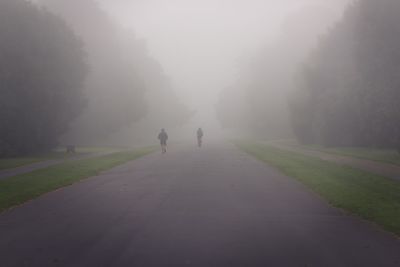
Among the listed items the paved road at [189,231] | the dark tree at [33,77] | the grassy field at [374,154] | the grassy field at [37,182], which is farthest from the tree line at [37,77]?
the grassy field at [374,154]

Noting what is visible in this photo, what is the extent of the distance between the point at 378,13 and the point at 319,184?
13909 mm

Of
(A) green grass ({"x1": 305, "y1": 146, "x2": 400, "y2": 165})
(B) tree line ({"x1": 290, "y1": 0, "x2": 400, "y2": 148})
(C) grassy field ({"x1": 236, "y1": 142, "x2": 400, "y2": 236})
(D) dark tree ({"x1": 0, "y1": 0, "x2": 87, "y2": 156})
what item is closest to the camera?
(C) grassy field ({"x1": 236, "y1": 142, "x2": 400, "y2": 236})

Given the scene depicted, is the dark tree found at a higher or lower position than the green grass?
higher


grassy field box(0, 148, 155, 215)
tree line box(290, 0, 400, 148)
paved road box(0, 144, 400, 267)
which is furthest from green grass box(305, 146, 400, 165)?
grassy field box(0, 148, 155, 215)

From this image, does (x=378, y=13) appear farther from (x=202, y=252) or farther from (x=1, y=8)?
(x=1, y=8)

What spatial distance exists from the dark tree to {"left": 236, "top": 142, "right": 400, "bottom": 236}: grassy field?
17544mm

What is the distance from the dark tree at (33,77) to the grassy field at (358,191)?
17544 millimetres

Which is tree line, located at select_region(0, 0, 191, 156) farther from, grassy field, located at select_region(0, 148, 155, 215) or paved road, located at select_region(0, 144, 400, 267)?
paved road, located at select_region(0, 144, 400, 267)

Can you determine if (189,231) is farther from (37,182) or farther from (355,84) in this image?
(355,84)

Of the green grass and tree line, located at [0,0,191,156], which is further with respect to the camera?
tree line, located at [0,0,191,156]

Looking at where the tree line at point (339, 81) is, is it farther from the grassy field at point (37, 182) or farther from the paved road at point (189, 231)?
the grassy field at point (37, 182)

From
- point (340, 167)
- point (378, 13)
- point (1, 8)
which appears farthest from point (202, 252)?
point (1, 8)

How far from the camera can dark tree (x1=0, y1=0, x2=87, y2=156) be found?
25984 millimetres

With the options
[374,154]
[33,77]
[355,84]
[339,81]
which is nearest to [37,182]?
[33,77]
